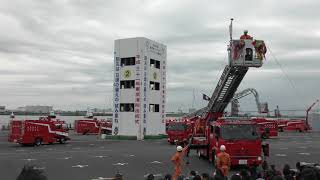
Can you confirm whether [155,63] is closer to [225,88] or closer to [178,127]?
[178,127]

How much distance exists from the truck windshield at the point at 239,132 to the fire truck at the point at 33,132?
2255 cm

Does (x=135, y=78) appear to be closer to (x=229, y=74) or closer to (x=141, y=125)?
(x=141, y=125)

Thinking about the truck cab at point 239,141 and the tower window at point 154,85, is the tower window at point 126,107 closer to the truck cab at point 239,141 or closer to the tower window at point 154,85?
the tower window at point 154,85

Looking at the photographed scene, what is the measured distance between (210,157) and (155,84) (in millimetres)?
29179

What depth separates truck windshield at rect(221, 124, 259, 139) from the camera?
21.2m

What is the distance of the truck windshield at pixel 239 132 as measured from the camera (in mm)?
21188

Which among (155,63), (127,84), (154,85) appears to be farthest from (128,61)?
(154,85)

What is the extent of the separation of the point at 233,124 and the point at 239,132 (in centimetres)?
50

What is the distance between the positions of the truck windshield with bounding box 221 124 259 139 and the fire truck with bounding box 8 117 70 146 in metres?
22.6

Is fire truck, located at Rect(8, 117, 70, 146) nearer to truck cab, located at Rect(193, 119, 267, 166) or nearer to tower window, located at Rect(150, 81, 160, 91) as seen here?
tower window, located at Rect(150, 81, 160, 91)

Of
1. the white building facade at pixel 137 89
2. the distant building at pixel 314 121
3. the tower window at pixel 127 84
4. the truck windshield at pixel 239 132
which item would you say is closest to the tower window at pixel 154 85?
the white building facade at pixel 137 89

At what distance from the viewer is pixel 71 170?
20625 mm

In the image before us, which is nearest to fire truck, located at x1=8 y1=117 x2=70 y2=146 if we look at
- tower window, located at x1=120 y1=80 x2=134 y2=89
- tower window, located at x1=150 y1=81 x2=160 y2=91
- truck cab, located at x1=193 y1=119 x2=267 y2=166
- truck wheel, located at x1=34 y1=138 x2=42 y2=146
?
truck wheel, located at x1=34 y1=138 x2=42 y2=146

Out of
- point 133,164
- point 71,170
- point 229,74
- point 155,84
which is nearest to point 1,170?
point 71,170
